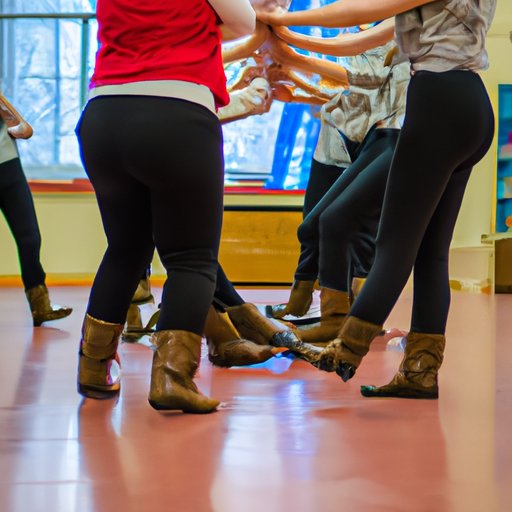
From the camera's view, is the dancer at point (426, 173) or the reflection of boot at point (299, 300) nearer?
the dancer at point (426, 173)

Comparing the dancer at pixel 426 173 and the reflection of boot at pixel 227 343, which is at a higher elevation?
the dancer at pixel 426 173

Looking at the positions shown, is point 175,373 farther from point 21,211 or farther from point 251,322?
point 21,211

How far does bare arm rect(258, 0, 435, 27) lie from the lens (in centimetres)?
194

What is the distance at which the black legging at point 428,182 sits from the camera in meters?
1.90

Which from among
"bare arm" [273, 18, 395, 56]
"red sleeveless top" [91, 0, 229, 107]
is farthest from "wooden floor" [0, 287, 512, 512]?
"bare arm" [273, 18, 395, 56]

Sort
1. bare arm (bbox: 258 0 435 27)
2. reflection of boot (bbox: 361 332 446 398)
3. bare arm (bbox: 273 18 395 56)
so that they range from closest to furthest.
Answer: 1. bare arm (bbox: 258 0 435 27)
2. reflection of boot (bbox: 361 332 446 398)
3. bare arm (bbox: 273 18 395 56)

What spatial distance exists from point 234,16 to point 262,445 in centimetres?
99

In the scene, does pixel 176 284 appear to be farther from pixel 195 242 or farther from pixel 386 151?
pixel 386 151

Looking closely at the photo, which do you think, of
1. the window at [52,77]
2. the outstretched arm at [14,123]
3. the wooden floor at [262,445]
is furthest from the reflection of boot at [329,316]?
the window at [52,77]

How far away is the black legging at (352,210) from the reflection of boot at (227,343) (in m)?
0.48

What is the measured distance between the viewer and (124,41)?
187 cm

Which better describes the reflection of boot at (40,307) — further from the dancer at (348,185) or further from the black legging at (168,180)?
the black legging at (168,180)

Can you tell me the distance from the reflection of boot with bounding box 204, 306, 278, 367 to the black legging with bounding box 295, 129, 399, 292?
48 cm

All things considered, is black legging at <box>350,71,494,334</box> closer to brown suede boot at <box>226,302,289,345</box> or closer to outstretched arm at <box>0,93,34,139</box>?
brown suede boot at <box>226,302,289,345</box>
